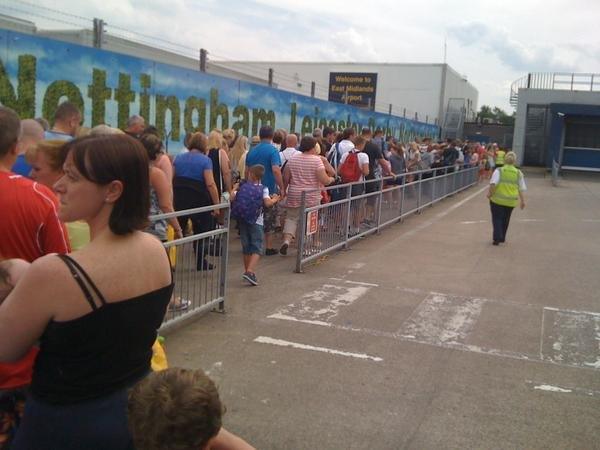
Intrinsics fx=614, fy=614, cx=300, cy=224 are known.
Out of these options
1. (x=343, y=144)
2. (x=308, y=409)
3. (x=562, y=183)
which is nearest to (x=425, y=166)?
(x=343, y=144)

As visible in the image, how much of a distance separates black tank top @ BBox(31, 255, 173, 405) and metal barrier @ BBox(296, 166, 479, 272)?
238 inches

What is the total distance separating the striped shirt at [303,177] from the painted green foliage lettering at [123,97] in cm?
300

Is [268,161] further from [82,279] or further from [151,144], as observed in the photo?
[82,279]

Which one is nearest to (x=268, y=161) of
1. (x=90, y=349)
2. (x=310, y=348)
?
(x=310, y=348)

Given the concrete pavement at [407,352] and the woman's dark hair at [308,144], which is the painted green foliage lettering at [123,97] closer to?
the concrete pavement at [407,352]

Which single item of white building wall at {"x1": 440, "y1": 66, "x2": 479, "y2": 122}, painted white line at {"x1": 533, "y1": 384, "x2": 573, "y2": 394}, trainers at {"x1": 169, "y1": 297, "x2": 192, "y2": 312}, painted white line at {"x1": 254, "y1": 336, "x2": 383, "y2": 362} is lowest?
painted white line at {"x1": 254, "y1": 336, "x2": 383, "y2": 362}

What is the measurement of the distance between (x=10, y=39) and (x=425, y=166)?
43.4 ft

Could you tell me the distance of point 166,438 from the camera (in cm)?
170

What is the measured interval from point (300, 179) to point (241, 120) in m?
5.26

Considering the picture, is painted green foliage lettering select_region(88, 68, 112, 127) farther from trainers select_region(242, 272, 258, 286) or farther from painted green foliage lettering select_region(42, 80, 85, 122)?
trainers select_region(242, 272, 258, 286)

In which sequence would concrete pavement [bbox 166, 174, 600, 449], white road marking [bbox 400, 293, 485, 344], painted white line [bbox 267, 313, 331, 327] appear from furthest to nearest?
painted white line [bbox 267, 313, 331, 327]
white road marking [bbox 400, 293, 485, 344]
concrete pavement [bbox 166, 174, 600, 449]

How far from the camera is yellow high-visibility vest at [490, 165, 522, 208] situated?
10.9 m

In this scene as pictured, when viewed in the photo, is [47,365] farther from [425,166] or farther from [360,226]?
[425,166]

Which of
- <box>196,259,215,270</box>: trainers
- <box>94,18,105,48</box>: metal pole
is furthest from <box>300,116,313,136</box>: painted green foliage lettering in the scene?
<box>196,259,215,270</box>: trainers
